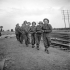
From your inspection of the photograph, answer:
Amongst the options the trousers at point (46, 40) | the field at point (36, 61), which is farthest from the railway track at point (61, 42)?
the trousers at point (46, 40)

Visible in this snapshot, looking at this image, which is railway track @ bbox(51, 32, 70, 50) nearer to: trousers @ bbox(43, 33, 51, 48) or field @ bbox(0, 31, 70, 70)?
field @ bbox(0, 31, 70, 70)

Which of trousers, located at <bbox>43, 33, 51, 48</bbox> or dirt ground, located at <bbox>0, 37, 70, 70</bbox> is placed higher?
trousers, located at <bbox>43, 33, 51, 48</bbox>

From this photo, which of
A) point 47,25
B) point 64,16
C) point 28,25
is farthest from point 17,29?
point 64,16

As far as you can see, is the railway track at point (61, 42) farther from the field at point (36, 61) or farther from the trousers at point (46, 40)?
the trousers at point (46, 40)

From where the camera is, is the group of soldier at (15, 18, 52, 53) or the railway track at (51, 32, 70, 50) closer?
the group of soldier at (15, 18, 52, 53)

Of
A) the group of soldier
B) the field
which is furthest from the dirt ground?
the group of soldier

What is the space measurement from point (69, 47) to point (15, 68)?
15.2 ft

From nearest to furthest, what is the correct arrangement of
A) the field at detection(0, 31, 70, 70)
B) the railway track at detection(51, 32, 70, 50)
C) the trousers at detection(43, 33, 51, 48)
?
the field at detection(0, 31, 70, 70), the trousers at detection(43, 33, 51, 48), the railway track at detection(51, 32, 70, 50)

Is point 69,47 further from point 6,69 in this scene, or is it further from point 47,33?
point 6,69

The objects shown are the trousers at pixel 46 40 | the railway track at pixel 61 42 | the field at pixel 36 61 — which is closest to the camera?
the field at pixel 36 61

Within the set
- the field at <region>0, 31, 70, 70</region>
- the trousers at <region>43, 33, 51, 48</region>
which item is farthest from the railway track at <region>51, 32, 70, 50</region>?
the trousers at <region>43, 33, 51, 48</region>

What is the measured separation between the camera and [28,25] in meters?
7.99

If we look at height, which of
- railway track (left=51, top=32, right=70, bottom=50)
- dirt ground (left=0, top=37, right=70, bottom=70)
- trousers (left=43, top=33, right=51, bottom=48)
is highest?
trousers (left=43, top=33, right=51, bottom=48)

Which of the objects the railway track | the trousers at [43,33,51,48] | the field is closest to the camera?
the field
